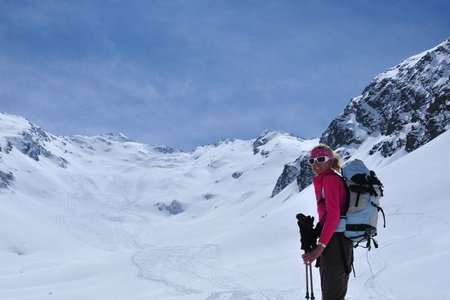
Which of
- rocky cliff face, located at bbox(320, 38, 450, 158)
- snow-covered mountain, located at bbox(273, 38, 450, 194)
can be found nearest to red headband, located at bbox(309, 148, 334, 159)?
rocky cliff face, located at bbox(320, 38, 450, 158)

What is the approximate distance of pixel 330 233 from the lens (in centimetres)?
616

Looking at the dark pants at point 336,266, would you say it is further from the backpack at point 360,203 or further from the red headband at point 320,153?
the red headband at point 320,153

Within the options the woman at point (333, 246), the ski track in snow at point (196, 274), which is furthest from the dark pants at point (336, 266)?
the ski track in snow at point (196, 274)

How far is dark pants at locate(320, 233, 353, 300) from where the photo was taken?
6.26 metres

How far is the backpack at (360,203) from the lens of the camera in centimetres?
621

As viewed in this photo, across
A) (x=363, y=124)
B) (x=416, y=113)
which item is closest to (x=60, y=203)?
(x=363, y=124)

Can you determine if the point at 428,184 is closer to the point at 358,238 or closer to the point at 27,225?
the point at 358,238

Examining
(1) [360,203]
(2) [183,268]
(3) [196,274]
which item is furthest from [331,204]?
(2) [183,268]

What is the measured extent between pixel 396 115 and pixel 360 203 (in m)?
124

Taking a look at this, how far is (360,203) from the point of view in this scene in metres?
6.24

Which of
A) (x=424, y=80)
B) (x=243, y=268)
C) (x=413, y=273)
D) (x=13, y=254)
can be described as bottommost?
(x=413, y=273)

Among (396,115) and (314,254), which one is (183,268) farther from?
(396,115)

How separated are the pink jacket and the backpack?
97mm

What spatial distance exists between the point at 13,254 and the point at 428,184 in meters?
121
